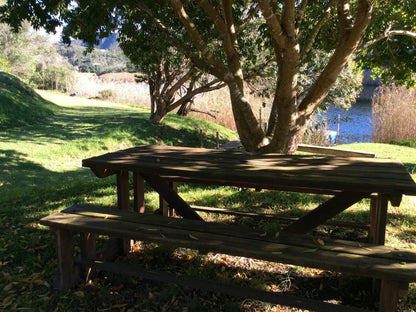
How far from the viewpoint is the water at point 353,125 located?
15258mm

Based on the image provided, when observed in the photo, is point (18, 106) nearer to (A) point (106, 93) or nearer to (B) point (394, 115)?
(A) point (106, 93)

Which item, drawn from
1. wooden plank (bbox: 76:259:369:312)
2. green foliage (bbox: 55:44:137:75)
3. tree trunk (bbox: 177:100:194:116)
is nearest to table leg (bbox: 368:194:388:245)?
wooden plank (bbox: 76:259:369:312)

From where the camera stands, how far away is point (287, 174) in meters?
2.55

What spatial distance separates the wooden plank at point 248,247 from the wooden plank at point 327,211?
46 centimetres

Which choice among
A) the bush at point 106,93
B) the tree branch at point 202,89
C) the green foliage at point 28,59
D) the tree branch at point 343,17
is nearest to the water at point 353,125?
the tree branch at point 202,89

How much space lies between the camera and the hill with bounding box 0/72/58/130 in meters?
11.8

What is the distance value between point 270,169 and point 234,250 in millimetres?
811

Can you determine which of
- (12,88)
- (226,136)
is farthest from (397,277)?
(12,88)

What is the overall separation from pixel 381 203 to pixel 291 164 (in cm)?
74

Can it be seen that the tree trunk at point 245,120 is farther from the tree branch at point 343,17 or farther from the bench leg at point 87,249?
the bench leg at point 87,249

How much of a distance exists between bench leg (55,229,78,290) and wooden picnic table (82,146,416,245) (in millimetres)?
576

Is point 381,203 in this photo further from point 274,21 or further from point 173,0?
point 173,0

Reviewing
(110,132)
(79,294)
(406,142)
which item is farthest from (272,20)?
(406,142)

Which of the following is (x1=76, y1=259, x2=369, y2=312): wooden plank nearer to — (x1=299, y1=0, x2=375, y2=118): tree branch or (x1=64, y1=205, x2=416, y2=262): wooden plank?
(x1=64, y1=205, x2=416, y2=262): wooden plank
